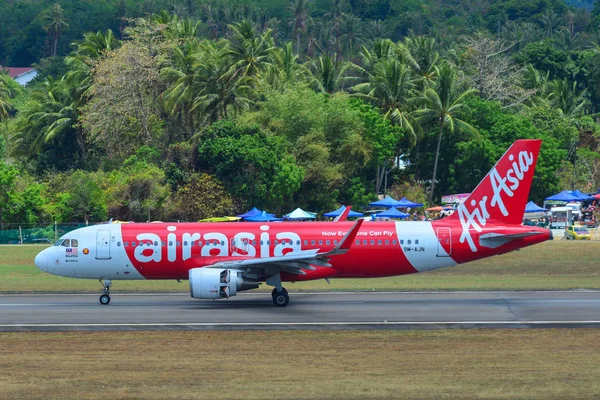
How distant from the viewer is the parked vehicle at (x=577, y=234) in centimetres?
7362

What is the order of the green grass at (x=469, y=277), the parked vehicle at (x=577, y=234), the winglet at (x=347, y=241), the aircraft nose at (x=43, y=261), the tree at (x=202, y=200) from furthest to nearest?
the tree at (x=202, y=200) < the parked vehicle at (x=577, y=234) < the green grass at (x=469, y=277) < the aircraft nose at (x=43, y=261) < the winglet at (x=347, y=241)

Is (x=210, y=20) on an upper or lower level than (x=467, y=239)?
upper

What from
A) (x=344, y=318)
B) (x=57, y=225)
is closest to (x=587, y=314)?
(x=344, y=318)

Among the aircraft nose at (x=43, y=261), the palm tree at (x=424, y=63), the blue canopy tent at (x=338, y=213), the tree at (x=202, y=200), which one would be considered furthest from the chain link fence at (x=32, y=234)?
the palm tree at (x=424, y=63)

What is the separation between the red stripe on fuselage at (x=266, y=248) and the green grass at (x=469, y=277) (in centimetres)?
624

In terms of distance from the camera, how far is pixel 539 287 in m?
44.2

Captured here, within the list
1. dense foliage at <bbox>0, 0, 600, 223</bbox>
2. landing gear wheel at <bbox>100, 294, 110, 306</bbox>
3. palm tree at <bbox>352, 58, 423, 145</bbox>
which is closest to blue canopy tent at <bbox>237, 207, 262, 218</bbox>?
dense foliage at <bbox>0, 0, 600, 223</bbox>

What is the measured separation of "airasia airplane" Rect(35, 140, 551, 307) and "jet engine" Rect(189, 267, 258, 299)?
1.58 meters

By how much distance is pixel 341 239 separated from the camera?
38188mm

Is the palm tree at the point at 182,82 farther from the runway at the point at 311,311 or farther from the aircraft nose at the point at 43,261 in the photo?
the aircraft nose at the point at 43,261

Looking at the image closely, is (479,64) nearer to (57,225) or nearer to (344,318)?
(57,225)

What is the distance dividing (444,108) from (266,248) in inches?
2321

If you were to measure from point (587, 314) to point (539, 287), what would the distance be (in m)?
10.1

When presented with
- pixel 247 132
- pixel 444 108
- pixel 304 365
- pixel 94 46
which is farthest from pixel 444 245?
pixel 94 46
